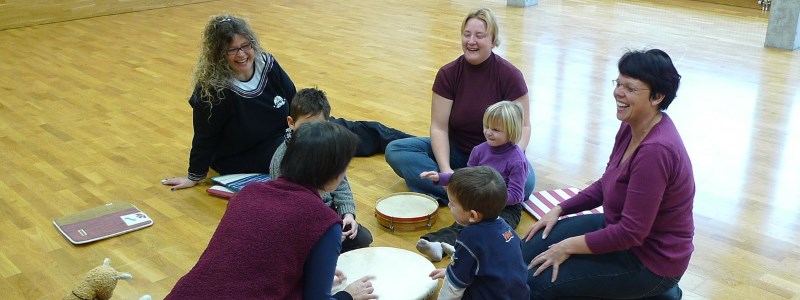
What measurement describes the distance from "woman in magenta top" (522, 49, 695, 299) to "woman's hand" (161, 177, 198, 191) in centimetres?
199

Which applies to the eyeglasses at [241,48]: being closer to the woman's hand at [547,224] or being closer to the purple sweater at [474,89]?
the purple sweater at [474,89]

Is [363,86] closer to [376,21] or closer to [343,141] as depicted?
[376,21]

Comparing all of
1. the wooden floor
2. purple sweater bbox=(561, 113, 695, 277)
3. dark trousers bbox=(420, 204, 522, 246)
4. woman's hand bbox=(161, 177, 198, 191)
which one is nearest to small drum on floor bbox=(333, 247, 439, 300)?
dark trousers bbox=(420, 204, 522, 246)

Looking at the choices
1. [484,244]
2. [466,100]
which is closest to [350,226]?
[484,244]

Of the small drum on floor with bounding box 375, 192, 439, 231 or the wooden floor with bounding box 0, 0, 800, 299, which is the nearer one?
the wooden floor with bounding box 0, 0, 800, 299

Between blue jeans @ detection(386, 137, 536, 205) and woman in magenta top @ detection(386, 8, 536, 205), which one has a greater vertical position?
woman in magenta top @ detection(386, 8, 536, 205)

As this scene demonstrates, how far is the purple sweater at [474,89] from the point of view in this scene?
3.82 metres

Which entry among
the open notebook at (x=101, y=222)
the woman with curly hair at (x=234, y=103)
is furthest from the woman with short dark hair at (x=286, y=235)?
the woman with curly hair at (x=234, y=103)

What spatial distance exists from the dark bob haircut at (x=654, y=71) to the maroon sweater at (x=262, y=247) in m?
1.09

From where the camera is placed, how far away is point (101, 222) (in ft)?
12.2

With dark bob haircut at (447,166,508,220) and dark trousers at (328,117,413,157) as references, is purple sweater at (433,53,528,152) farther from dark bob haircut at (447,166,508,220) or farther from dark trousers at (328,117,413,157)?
dark bob haircut at (447,166,508,220)

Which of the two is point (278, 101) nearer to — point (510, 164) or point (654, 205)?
point (510, 164)

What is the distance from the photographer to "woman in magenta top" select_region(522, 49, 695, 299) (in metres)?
2.54

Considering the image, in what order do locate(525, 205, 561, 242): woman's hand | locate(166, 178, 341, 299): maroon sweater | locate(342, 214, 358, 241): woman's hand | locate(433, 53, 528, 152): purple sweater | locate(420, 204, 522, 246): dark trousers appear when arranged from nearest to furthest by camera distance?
locate(166, 178, 341, 299): maroon sweater → locate(525, 205, 561, 242): woman's hand → locate(342, 214, 358, 241): woman's hand → locate(420, 204, 522, 246): dark trousers → locate(433, 53, 528, 152): purple sweater
